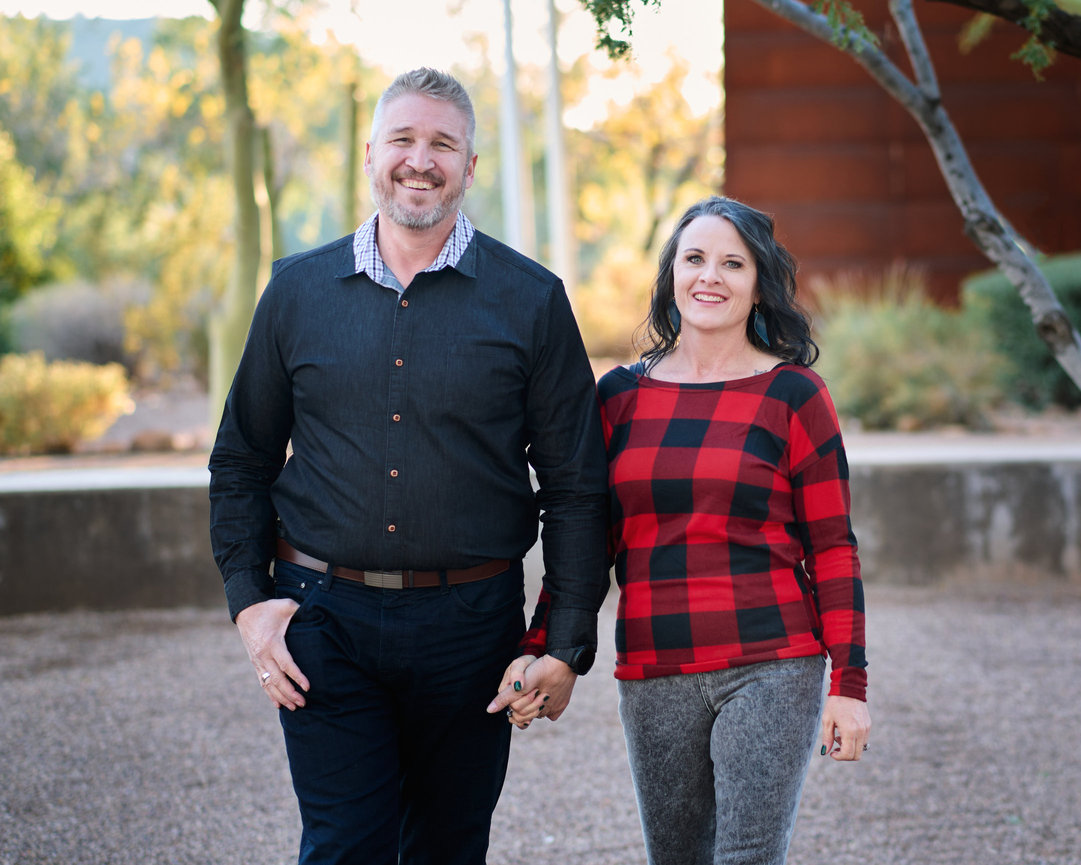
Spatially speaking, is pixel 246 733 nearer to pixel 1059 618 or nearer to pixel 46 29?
pixel 1059 618

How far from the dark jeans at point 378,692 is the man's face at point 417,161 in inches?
33.7

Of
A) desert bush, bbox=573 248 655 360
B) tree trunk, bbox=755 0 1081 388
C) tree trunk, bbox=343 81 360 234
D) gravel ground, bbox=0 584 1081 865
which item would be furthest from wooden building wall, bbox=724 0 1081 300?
tree trunk, bbox=755 0 1081 388

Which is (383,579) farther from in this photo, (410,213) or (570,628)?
(410,213)

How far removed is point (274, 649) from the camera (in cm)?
253

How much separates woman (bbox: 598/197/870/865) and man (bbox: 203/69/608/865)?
0.16 metres

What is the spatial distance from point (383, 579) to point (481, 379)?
49cm

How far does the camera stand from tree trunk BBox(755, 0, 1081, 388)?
3320 mm

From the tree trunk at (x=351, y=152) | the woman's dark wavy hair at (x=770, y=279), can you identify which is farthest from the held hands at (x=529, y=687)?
the tree trunk at (x=351, y=152)

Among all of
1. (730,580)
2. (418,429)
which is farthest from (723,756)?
(418,429)

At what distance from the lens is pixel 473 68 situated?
30078 millimetres

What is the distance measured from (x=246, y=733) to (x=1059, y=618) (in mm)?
4612

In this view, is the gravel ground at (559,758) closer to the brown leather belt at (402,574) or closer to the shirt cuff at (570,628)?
the shirt cuff at (570,628)

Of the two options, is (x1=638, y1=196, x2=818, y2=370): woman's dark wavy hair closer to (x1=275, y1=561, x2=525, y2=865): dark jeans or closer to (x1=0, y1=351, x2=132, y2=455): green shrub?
(x1=275, y1=561, x2=525, y2=865): dark jeans

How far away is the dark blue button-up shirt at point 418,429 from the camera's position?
100 inches
